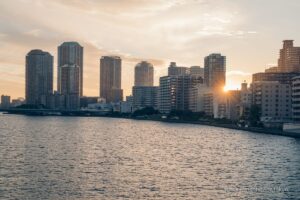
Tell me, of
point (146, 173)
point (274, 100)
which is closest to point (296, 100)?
point (274, 100)

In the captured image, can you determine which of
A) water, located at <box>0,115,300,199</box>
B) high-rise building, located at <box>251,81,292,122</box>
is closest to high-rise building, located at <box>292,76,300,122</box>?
high-rise building, located at <box>251,81,292,122</box>

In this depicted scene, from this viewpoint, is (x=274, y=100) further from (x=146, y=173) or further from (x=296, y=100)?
(x=146, y=173)

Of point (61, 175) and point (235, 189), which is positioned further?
point (61, 175)

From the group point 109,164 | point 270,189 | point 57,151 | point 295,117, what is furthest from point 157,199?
point 295,117

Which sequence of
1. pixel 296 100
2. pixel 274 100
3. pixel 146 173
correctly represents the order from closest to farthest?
1. pixel 146 173
2. pixel 296 100
3. pixel 274 100

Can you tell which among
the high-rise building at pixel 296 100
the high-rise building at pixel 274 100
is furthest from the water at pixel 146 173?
the high-rise building at pixel 274 100

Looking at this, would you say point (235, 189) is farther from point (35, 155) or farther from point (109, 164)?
point (35, 155)

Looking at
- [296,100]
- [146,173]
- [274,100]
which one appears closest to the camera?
[146,173]

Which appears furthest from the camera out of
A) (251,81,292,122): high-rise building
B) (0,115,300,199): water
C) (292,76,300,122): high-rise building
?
(251,81,292,122): high-rise building

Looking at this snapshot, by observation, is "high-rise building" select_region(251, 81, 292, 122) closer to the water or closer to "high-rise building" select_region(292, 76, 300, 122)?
"high-rise building" select_region(292, 76, 300, 122)

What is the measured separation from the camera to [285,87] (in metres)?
194

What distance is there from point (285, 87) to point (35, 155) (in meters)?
134

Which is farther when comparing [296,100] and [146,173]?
[296,100]

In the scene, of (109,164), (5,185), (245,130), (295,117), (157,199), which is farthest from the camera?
(245,130)
